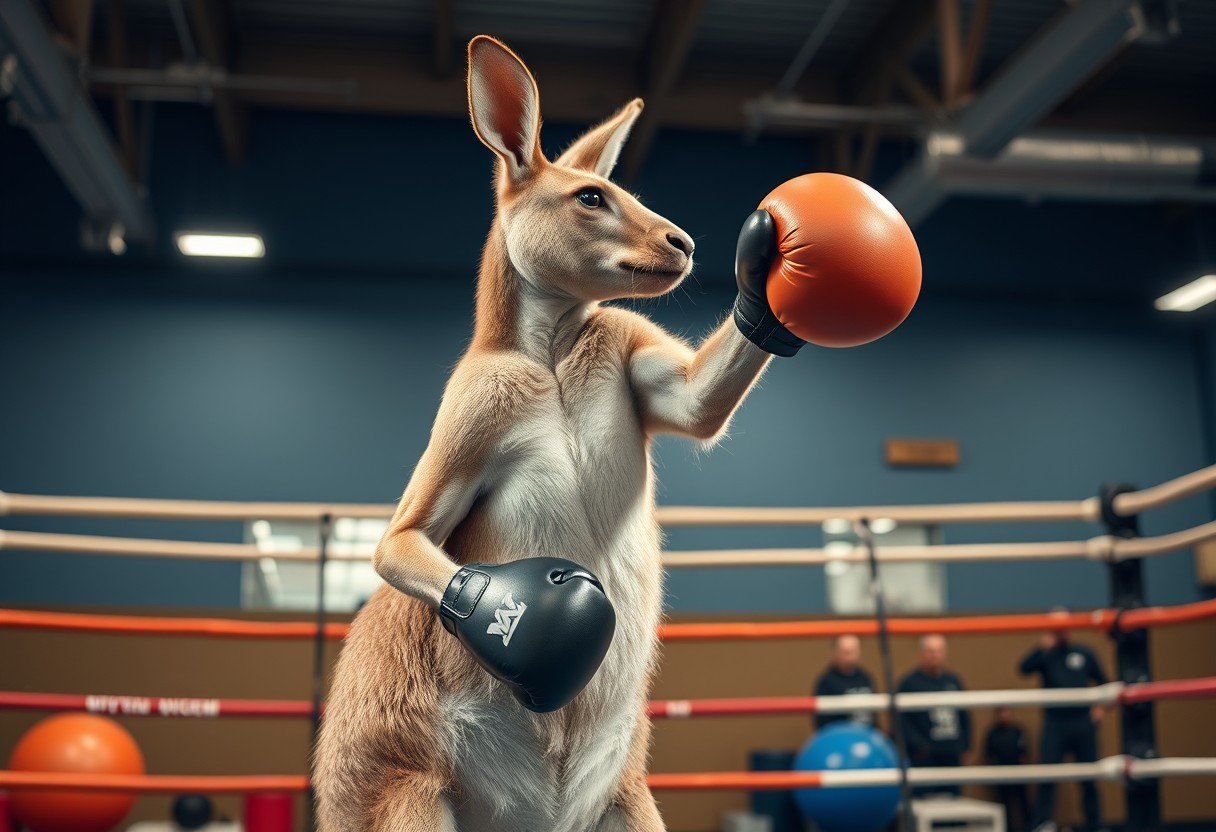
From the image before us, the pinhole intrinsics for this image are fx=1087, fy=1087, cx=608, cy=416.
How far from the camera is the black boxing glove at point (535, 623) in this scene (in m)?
1.29

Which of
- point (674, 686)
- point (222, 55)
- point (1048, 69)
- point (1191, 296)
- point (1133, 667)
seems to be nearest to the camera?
point (1133, 667)

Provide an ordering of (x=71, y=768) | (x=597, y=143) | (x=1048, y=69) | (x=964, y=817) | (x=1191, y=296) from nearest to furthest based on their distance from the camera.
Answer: (x=597, y=143) → (x=71, y=768) → (x=1048, y=69) → (x=964, y=817) → (x=1191, y=296)

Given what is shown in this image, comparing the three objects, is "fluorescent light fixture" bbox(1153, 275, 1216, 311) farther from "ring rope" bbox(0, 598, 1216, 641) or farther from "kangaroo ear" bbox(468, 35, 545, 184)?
"kangaroo ear" bbox(468, 35, 545, 184)

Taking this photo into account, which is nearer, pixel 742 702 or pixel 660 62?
pixel 742 702

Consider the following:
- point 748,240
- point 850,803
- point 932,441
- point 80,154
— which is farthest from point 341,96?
point 748,240

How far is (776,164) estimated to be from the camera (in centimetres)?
992

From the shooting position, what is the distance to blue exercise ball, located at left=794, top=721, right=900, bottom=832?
216 inches

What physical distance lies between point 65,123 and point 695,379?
5.94 m

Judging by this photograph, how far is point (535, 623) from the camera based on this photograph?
1.28 m

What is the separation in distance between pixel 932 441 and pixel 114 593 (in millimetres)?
6888

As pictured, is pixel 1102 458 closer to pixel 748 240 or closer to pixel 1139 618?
pixel 1139 618

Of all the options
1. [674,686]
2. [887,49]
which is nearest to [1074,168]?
[887,49]

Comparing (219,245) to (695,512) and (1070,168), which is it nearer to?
(1070,168)

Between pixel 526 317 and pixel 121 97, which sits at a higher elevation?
pixel 121 97
